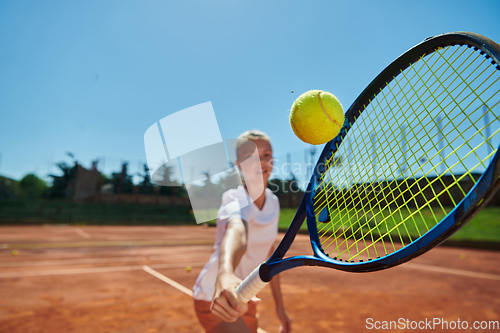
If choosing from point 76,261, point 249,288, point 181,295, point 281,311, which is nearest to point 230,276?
point 249,288

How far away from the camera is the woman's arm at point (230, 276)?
1.26 m

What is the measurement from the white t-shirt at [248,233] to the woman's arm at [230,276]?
0.06 metres

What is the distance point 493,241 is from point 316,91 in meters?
11.5

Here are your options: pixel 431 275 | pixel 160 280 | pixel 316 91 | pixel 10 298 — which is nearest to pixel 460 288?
pixel 431 275

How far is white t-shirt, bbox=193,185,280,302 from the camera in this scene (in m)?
1.62

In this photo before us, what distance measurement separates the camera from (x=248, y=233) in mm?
1715

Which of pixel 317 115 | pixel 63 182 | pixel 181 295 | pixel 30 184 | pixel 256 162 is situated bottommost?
pixel 181 295

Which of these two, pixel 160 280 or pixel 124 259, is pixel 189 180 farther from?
pixel 124 259

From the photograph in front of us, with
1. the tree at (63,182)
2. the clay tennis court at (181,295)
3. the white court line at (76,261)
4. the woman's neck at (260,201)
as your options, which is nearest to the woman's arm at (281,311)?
the clay tennis court at (181,295)

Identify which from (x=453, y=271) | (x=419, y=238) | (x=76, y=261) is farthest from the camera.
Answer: (x=76, y=261)

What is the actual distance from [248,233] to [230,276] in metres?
0.38

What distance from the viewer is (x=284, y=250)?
150 cm

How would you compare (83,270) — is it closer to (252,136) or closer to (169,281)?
(169,281)

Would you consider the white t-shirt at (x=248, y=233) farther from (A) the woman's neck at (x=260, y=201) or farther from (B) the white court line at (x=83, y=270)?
(B) the white court line at (x=83, y=270)
